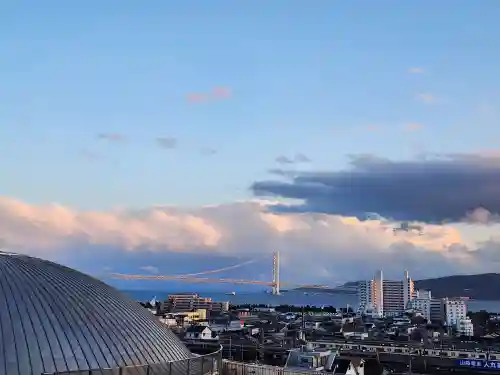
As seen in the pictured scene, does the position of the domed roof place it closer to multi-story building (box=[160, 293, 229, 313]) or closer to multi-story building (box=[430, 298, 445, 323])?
multi-story building (box=[160, 293, 229, 313])

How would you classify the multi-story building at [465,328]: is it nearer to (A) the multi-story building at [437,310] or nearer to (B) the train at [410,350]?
(A) the multi-story building at [437,310]

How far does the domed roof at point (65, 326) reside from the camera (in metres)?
16.0

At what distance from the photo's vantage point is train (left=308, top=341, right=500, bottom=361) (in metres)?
62.4

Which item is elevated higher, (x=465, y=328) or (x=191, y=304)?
(x=191, y=304)

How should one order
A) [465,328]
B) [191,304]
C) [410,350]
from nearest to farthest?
[410,350] → [465,328] → [191,304]

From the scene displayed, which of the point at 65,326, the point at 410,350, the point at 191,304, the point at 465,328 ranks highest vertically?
the point at 65,326

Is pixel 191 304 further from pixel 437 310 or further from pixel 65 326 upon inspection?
pixel 65 326

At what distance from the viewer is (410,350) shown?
6694 cm

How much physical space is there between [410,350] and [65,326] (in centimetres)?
5626

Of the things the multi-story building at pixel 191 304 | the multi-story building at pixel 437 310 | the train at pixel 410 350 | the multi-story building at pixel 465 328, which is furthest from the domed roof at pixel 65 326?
the multi-story building at pixel 437 310

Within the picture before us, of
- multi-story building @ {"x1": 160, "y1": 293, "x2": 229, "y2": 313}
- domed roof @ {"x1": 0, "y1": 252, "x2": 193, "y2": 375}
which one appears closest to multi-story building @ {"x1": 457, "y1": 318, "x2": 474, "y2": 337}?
multi-story building @ {"x1": 160, "y1": 293, "x2": 229, "y2": 313}

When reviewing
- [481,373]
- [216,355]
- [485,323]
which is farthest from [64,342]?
[485,323]

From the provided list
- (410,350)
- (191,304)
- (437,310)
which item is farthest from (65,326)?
(437,310)

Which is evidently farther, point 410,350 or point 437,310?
point 437,310
